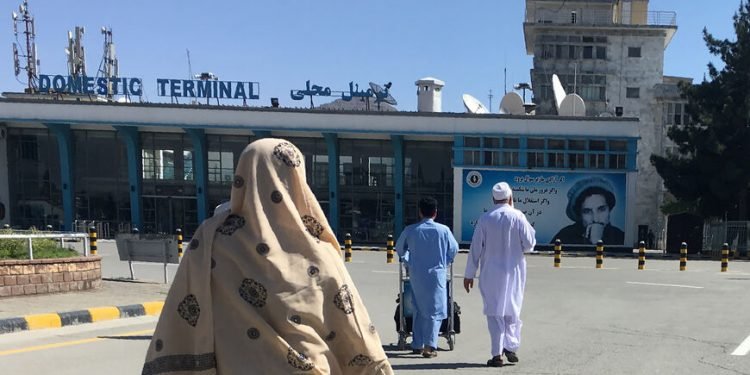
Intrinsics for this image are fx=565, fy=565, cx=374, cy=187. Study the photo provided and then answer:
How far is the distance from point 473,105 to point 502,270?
24.8 meters

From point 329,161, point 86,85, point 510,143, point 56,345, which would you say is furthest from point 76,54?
point 56,345

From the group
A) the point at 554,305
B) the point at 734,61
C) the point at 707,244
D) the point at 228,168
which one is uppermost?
the point at 734,61

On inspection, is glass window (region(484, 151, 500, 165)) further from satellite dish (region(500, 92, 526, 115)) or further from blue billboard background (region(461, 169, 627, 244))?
satellite dish (region(500, 92, 526, 115))

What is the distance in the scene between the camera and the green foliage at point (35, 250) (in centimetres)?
921

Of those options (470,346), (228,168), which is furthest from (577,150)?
(470,346)

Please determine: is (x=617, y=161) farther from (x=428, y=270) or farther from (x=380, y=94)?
(x=428, y=270)

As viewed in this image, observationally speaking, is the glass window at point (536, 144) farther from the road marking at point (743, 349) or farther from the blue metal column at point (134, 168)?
the road marking at point (743, 349)

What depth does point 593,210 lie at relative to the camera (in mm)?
26438

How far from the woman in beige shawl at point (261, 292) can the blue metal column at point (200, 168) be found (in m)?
27.8

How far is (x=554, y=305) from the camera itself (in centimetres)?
990

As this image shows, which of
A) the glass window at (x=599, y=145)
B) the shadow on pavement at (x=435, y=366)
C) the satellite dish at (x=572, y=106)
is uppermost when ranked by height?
the satellite dish at (x=572, y=106)

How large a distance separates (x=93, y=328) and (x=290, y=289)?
6933mm

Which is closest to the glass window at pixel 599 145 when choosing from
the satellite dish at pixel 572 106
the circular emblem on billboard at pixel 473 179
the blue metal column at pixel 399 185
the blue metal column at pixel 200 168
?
the satellite dish at pixel 572 106

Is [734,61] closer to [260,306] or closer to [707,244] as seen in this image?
[707,244]
